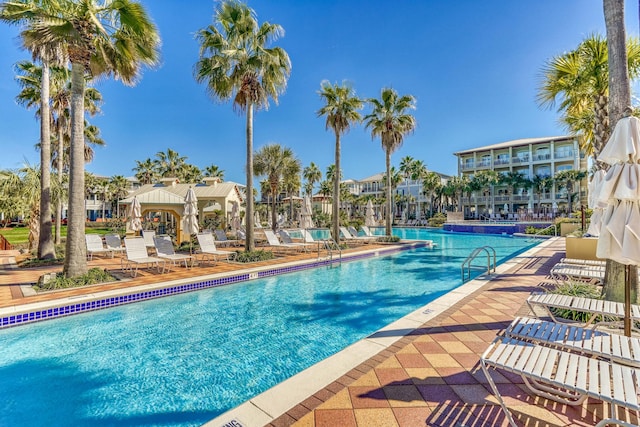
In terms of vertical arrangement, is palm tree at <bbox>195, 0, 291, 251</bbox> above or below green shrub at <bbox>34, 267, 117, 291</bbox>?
above

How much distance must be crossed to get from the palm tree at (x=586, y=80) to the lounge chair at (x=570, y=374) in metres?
5.63

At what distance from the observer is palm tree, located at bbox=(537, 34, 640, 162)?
22.0 feet

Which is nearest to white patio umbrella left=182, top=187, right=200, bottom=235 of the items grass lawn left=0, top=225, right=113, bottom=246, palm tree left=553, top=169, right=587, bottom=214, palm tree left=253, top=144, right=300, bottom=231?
palm tree left=253, top=144, right=300, bottom=231

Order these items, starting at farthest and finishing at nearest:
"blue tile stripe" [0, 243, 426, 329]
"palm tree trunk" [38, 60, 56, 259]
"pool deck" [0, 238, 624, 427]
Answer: "palm tree trunk" [38, 60, 56, 259] → "blue tile stripe" [0, 243, 426, 329] → "pool deck" [0, 238, 624, 427]

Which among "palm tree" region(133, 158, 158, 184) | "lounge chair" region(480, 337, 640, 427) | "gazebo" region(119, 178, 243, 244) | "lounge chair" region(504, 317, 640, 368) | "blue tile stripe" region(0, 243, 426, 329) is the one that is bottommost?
"blue tile stripe" region(0, 243, 426, 329)

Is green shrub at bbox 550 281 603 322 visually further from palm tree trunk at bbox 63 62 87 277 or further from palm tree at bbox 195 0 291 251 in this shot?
palm tree trunk at bbox 63 62 87 277

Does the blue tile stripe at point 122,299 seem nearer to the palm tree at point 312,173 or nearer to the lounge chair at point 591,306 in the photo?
the lounge chair at point 591,306

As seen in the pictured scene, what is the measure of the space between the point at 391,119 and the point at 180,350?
17.6m

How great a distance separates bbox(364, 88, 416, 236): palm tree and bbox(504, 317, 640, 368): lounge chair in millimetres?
16260

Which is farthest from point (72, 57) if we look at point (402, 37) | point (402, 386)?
point (402, 37)

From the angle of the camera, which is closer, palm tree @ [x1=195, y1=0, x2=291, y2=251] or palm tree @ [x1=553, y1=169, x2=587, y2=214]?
palm tree @ [x1=195, y1=0, x2=291, y2=251]

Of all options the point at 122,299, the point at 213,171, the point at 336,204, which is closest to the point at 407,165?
the point at 213,171

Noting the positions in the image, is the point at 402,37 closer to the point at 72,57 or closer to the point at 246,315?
the point at 72,57

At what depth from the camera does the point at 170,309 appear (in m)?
6.70
